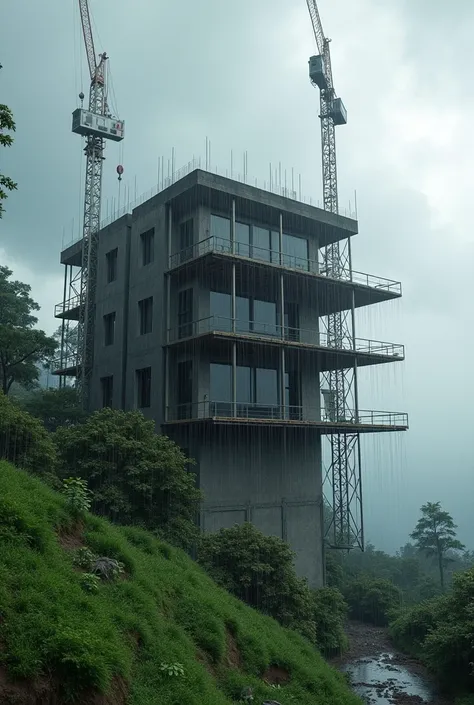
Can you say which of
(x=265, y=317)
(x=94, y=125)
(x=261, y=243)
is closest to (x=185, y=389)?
(x=265, y=317)

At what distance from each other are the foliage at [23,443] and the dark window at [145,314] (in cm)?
1380

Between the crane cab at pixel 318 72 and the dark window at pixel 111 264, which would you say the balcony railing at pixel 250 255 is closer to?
the dark window at pixel 111 264

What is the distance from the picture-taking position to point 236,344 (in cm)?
3009

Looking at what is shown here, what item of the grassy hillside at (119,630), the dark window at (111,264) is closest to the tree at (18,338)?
the dark window at (111,264)

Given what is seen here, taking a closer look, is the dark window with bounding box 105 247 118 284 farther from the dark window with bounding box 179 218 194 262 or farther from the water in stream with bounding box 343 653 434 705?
the water in stream with bounding box 343 653 434 705

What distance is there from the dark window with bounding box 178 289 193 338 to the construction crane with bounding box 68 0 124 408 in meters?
9.71

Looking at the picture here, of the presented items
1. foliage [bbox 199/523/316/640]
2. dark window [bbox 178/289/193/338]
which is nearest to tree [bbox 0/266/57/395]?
dark window [bbox 178/289/193/338]

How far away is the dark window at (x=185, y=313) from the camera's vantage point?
3100 cm

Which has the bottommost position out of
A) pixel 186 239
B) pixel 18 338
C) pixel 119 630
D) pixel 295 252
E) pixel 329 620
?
pixel 329 620

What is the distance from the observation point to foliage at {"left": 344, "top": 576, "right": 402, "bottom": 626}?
37.7 meters

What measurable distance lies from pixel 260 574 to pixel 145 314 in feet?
57.8

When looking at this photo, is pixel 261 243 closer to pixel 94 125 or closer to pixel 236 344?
pixel 236 344

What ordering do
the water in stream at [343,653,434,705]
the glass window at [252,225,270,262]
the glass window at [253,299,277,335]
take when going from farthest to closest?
the glass window at [252,225,270,262] → the glass window at [253,299,277,335] → the water in stream at [343,653,434,705]

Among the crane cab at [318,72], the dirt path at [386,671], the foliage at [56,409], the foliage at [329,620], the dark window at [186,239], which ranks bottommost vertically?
the dirt path at [386,671]
